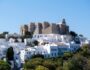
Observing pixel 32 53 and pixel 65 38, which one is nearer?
pixel 32 53

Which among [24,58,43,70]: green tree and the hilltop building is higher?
the hilltop building

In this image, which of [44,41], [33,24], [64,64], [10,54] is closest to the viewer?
[64,64]

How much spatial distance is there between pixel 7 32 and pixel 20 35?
4.04 metres

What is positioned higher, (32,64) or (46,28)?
(46,28)

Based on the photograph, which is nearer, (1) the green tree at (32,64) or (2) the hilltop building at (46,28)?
(1) the green tree at (32,64)

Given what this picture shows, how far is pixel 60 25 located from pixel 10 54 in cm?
1432

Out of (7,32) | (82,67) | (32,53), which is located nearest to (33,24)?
(7,32)

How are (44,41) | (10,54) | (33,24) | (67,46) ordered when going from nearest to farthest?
(10,54) → (67,46) → (44,41) → (33,24)

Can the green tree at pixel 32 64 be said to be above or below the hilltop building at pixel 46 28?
below

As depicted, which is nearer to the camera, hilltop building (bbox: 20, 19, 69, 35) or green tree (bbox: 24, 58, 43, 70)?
green tree (bbox: 24, 58, 43, 70)

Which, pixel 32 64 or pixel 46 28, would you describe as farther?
pixel 46 28

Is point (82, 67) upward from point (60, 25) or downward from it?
downward

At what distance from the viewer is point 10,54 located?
116 ft

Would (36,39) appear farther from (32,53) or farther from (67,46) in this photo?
(32,53)
